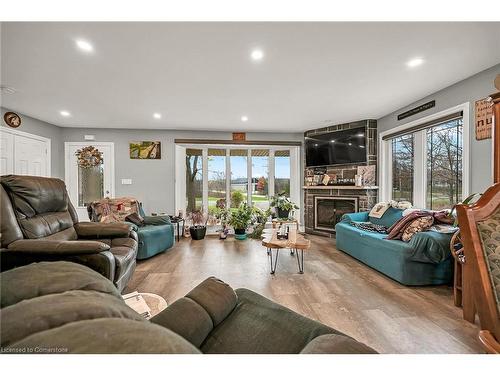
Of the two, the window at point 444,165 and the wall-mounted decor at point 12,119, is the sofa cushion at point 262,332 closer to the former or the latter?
the window at point 444,165

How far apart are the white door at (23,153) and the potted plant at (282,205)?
14.8 feet

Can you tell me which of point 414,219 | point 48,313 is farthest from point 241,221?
point 48,313

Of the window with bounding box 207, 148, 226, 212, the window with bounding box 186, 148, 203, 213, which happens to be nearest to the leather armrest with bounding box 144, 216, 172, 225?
A: the window with bounding box 186, 148, 203, 213

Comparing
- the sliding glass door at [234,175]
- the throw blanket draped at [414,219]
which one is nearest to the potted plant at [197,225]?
the sliding glass door at [234,175]

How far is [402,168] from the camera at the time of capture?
400cm

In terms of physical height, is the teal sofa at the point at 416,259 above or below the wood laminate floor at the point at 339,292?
above

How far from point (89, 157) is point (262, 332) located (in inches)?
208

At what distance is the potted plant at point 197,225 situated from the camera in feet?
15.4

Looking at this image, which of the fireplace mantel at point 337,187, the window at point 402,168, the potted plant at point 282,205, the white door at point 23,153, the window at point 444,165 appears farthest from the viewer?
the potted plant at point 282,205

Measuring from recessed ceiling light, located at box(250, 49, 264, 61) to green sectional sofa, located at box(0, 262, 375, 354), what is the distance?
1.92m

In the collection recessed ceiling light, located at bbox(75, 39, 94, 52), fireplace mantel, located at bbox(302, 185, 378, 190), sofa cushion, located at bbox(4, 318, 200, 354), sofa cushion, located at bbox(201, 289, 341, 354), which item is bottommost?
sofa cushion, located at bbox(201, 289, 341, 354)

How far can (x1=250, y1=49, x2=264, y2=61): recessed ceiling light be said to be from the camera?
2.09 metres

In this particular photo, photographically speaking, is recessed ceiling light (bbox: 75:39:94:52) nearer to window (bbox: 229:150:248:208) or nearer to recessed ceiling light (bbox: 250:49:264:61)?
recessed ceiling light (bbox: 250:49:264:61)
